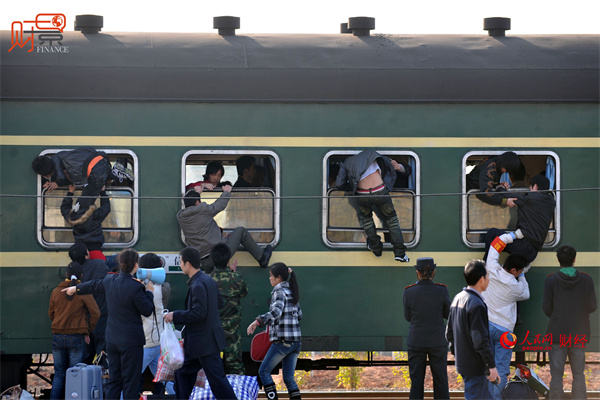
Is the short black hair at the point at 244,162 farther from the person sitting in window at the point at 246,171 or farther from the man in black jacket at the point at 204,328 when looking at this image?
the man in black jacket at the point at 204,328

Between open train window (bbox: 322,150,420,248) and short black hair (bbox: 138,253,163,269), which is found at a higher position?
open train window (bbox: 322,150,420,248)

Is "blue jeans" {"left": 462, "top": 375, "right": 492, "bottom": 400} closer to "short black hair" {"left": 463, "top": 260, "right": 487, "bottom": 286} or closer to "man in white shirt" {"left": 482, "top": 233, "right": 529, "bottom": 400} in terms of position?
"short black hair" {"left": 463, "top": 260, "right": 487, "bottom": 286}

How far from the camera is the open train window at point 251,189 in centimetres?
826

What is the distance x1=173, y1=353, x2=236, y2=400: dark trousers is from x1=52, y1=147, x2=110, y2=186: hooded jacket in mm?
2213

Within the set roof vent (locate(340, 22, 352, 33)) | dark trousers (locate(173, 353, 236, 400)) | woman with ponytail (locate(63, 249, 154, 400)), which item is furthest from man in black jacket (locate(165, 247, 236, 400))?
roof vent (locate(340, 22, 352, 33))

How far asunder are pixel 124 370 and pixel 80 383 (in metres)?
0.86

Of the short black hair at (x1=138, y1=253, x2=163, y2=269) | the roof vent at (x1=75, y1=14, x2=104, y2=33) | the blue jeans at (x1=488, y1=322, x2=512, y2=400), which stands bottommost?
the blue jeans at (x1=488, y1=322, x2=512, y2=400)

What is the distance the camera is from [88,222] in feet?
26.3

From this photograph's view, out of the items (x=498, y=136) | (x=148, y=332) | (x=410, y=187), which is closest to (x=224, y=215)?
(x=148, y=332)

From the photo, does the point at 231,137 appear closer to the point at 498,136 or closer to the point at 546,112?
the point at 498,136

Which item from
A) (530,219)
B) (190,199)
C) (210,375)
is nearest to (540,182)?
(530,219)

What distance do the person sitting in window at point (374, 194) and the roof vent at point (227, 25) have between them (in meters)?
2.05

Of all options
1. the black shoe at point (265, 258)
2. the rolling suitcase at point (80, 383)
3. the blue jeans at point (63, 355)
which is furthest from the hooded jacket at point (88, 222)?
the black shoe at point (265, 258)

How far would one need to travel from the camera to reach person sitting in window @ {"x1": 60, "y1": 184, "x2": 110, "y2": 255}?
798 centimetres
